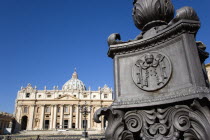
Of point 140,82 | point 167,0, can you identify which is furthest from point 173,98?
point 167,0

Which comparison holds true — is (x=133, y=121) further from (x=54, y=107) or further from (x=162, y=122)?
(x=54, y=107)

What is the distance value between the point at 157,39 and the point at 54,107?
5999cm

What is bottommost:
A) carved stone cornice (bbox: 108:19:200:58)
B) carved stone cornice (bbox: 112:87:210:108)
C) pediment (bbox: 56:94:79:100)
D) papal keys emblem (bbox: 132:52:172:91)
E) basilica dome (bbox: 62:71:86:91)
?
carved stone cornice (bbox: 112:87:210:108)

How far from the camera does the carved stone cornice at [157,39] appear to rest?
9.13 ft

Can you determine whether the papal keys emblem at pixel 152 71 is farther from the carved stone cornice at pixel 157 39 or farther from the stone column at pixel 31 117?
the stone column at pixel 31 117

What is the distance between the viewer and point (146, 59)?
3221mm

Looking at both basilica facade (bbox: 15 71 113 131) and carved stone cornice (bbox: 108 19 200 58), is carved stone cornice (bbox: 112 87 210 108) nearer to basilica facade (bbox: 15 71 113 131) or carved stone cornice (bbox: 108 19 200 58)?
carved stone cornice (bbox: 108 19 200 58)

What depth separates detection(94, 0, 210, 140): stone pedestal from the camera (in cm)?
252

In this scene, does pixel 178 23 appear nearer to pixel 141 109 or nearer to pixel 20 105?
pixel 141 109

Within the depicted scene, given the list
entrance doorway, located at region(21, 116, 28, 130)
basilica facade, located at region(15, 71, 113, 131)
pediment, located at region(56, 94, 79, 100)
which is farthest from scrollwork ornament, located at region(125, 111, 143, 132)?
entrance doorway, located at region(21, 116, 28, 130)

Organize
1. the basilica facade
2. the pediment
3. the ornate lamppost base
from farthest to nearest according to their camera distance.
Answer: the pediment, the basilica facade, the ornate lamppost base

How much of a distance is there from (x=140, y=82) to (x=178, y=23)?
127 cm

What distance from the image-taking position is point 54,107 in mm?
58312

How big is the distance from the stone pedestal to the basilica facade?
53.7 m
